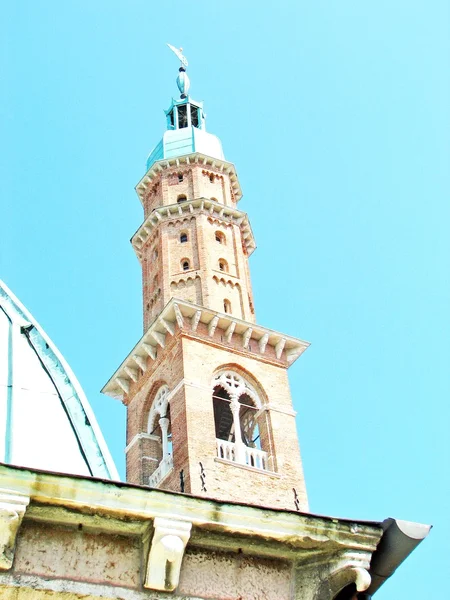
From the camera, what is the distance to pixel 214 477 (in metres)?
21.9

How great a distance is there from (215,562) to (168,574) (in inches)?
14.2

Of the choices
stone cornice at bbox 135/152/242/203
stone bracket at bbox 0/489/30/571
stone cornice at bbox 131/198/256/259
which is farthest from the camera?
stone cornice at bbox 135/152/242/203

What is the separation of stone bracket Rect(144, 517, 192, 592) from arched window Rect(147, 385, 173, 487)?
18.5 m

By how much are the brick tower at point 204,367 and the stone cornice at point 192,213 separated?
4 cm

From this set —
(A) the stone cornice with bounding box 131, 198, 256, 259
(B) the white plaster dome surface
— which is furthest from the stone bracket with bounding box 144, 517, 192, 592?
(A) the stone cornice with bounding box 131, 198, 256, 259

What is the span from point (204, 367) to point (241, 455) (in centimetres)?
290

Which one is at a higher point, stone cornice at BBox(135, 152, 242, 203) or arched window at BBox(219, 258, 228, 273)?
stone cornice at BBox(135, 152, 242, 203)

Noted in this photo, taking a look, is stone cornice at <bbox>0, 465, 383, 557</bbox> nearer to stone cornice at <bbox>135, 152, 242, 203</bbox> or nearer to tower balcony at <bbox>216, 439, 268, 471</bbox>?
tower balcony at <bbox>216, 439, 268, 471</bbox>

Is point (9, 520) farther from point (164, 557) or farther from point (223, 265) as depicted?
point (223, 265)

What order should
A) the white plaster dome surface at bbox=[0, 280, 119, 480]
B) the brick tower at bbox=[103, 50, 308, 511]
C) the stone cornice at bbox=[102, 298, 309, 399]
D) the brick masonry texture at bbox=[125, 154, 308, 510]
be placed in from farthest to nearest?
the stone cornice at bbox=[102, 298, 309, 399]
the brick tower at bbox=[103, 50, 308, 511]
the brick masonry texture at bbox=[125, 154, 308, 510]
the white plaster dome surface at bbox=[0, 280, 119, 480]

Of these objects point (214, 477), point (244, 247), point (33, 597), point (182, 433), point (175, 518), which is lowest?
point (33, 597)

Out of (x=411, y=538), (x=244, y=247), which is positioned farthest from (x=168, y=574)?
(x=244, y=247)

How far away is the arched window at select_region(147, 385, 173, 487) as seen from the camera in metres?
23.6

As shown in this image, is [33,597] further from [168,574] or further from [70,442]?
[70,442]
